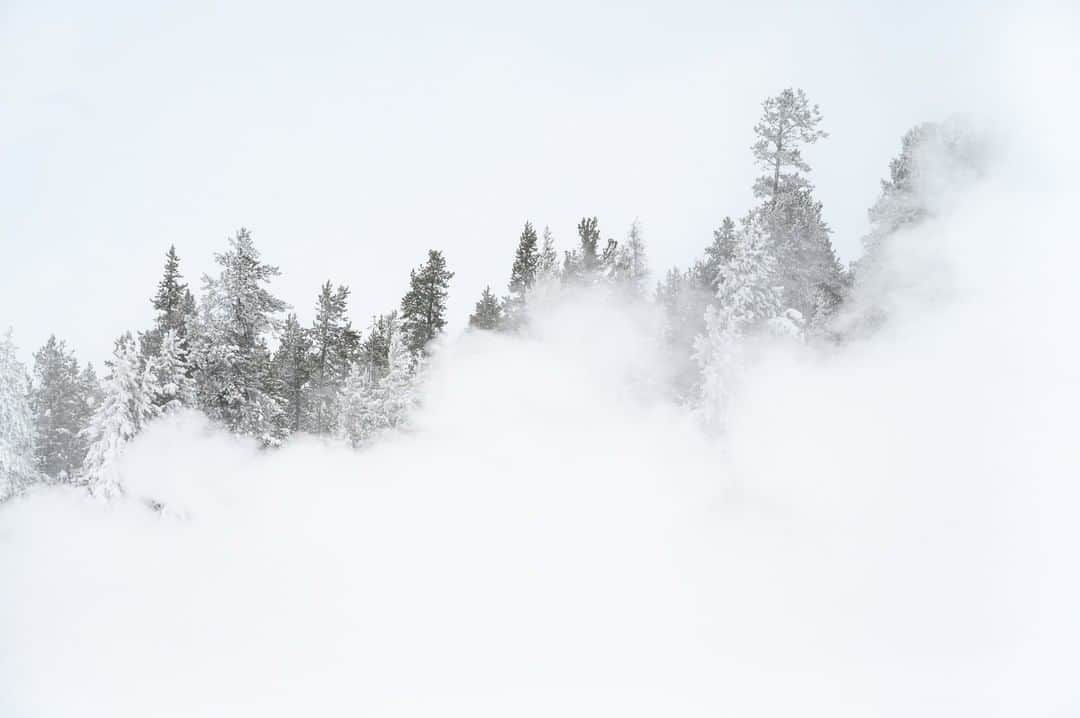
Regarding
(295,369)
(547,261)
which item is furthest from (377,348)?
(547,261)

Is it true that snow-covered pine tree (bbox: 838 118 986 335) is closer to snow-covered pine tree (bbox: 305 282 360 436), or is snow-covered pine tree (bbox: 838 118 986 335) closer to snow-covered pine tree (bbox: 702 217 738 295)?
snow-covered pine tree (bbox: 702 217 738 295)

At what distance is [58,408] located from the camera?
133ft

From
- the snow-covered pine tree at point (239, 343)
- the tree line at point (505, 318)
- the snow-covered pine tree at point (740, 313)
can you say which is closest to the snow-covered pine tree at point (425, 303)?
the tree line at point (505, 318)

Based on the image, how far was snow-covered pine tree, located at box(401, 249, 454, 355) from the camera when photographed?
3278 centimetres

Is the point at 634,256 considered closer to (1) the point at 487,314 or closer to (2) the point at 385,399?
(1) the point at 487,314

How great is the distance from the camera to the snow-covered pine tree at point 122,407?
1802cm

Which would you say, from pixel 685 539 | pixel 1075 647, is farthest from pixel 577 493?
pixel 1075 647

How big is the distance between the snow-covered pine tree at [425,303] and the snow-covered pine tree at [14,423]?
14.1 metres

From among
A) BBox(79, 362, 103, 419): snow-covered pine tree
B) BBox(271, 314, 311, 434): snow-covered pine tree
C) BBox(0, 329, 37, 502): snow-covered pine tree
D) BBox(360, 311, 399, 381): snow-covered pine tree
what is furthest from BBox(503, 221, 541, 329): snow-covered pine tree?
BBox(79, 362, 103, 419): snow-covered pine tree

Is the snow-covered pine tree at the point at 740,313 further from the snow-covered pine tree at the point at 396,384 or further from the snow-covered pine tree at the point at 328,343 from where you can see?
the snow-covered pine tree at the point at 328,343

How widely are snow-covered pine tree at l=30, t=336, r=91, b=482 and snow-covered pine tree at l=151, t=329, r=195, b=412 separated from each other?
14.9 meters

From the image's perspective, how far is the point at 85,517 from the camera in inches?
488

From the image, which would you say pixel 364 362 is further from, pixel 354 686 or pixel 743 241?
pixel 354 686

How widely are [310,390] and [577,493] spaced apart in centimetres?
3139
